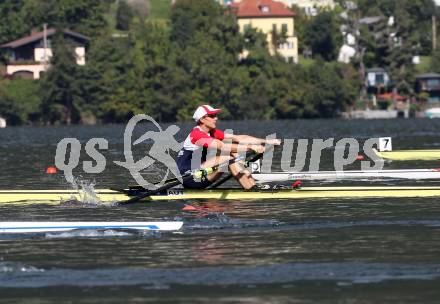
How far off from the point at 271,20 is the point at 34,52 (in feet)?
136

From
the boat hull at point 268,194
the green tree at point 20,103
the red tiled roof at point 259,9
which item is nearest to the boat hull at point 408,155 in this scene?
the boat hull at point 268,194

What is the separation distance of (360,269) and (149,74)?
123212 millimetres

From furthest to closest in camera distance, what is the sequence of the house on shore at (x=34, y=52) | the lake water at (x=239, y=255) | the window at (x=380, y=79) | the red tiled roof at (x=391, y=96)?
1. the window at (x=380, y=79)
2. the red tiled roof at (x=391, y=96)
3. the house on shore at (x=34, y=52)
4. the lake water at (x=239, y=255)

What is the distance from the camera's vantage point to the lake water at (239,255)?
639 inches

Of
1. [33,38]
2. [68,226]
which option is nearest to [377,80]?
[33,38]

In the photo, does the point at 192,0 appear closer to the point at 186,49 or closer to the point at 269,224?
the point at 186,49

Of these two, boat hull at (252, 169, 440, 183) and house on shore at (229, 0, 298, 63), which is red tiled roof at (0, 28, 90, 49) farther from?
boat hull at (252, 169, 440, 183)

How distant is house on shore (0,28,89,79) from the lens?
486 feet

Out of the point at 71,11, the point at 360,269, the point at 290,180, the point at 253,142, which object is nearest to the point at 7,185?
the point at 290,180

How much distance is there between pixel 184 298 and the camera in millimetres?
15961

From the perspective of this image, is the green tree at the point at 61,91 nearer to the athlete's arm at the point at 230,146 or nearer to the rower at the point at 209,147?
the rower at the point at 209,147

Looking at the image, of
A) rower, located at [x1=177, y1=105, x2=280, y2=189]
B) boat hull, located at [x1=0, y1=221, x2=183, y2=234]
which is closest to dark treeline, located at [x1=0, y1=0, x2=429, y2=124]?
rower, located at [x1=177, y1=105, x2=280, y2=189]

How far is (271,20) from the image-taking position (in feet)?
592

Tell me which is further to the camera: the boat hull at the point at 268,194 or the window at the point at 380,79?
the window at the point at 380,79
